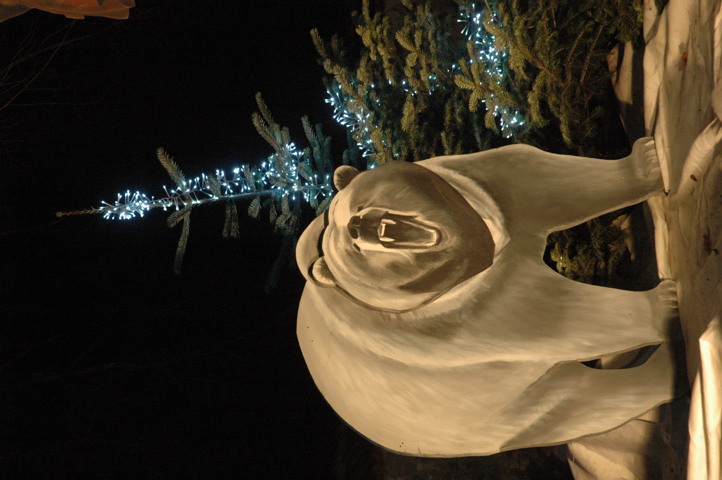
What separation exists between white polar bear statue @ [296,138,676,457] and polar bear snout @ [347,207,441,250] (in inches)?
2.1

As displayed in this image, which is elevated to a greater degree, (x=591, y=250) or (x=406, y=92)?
(x=406, y=92)

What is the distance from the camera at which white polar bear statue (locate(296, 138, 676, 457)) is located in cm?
132

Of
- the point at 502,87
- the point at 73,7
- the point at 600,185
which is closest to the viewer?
the point at 600,185

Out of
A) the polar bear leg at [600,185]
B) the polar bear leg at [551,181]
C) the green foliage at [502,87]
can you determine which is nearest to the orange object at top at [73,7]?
the green foliage at [502,87]

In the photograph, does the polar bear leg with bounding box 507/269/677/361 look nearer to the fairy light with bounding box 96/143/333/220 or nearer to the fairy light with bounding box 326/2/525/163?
the fairy light with bounding box 326/2/525/163

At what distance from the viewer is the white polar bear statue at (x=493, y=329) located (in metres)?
1.32

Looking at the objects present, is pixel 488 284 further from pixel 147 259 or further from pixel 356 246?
pixel 147 259

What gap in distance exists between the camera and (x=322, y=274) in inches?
52.2

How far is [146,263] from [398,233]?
183 centimetres

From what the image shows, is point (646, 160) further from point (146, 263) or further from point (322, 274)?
point (146, 263)

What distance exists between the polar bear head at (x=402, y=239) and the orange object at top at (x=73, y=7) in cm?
100

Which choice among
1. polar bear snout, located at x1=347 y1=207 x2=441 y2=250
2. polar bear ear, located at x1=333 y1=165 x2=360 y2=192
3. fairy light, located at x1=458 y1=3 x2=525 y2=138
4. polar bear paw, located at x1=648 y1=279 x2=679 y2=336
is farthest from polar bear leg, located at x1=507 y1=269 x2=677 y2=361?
fairy light, located at x1=458 y1=3 x2=525 y2=138

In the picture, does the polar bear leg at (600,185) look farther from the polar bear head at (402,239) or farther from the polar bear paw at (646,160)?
the polar bear head at (402,239)

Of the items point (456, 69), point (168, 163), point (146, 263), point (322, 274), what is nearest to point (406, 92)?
point (456, 69)
